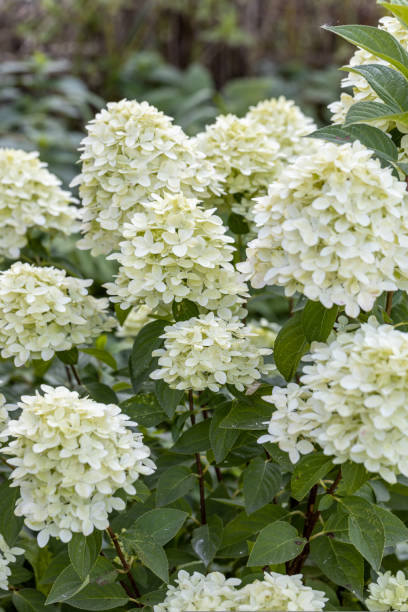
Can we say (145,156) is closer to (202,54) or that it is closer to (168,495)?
(168,495)

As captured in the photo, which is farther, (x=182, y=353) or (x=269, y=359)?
(x=269, y=359)

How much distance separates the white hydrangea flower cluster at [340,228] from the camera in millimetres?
994

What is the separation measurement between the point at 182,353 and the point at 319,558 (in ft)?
1.27

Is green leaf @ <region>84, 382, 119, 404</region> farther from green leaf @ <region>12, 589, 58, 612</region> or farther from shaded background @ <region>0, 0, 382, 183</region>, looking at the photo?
shaded background @ <region>0, 0, 382, 183</region>

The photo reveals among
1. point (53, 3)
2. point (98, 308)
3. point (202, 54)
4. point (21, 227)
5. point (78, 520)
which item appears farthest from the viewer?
point (202, 54)

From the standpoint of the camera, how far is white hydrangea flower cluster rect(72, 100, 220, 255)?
133 cm

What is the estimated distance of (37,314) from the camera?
49.4 inches

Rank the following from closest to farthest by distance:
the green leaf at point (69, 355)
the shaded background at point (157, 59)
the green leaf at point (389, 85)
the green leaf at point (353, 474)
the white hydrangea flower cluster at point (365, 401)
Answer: the white hydrangea flower cluster at point (365, 401) < the green leaf at point (353, 474) < the green leaf at point (389, 85) < the green leaf at point (69, 355) < the shaded background at point (157, 59)

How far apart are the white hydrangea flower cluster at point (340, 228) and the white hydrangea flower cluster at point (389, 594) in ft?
1.44

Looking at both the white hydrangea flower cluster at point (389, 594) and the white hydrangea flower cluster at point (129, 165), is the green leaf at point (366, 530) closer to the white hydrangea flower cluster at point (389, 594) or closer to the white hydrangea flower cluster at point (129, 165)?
the white hydrangea flower cluster at point (389, 594)

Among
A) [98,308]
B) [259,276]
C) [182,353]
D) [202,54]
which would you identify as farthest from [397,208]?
[202,54]

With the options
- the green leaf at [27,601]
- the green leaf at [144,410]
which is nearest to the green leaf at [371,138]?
the green leaf at [144,410]

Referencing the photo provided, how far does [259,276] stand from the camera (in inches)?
43.5

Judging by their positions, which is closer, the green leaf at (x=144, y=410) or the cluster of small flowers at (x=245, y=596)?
the cluster of small flowers at (x=245, y=596)
